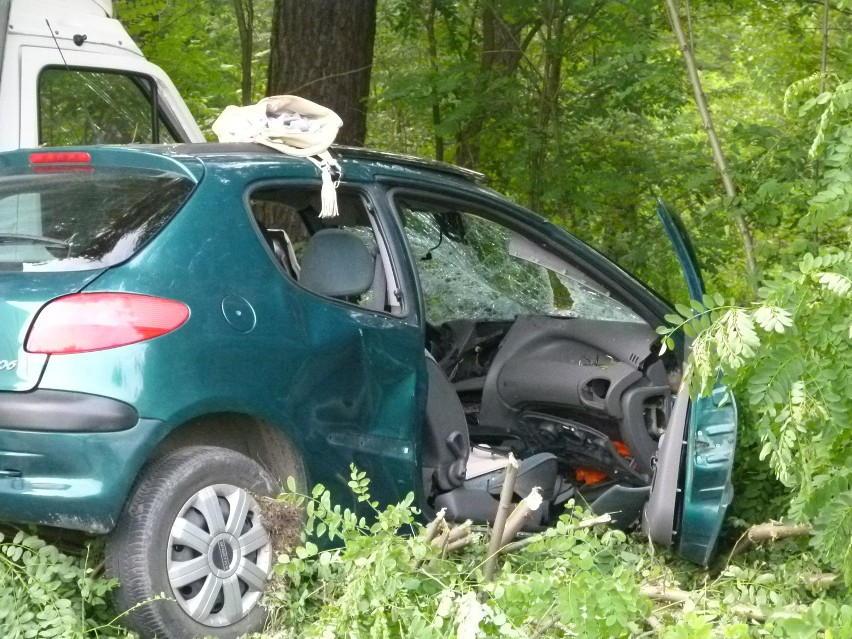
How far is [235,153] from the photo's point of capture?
14.7 feet

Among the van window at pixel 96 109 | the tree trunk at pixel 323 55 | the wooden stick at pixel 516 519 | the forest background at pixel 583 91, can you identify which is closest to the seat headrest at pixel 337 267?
the wooden stick at pixel 516 519

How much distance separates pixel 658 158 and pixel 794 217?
2.92 meters

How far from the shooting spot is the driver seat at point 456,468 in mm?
5023

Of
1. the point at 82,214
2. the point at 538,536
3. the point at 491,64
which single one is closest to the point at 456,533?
the point at 538,536

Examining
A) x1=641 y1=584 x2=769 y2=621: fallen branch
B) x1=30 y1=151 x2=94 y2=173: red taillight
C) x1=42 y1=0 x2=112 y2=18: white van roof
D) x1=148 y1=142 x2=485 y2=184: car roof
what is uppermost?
x1=42 y1=0 x2=112 y2=18: white van roof

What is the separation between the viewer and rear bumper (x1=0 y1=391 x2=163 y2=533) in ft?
12.2

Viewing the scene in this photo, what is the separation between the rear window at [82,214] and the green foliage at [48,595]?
0.94 meters

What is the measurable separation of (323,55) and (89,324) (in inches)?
243

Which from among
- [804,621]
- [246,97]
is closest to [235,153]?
[804,621]

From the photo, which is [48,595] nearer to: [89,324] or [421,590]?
[89,324]

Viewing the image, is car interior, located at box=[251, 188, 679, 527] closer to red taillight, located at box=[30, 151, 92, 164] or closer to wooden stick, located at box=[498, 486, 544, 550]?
wooden stick, located at box=[498, 486, 544, 550]

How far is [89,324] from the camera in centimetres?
377

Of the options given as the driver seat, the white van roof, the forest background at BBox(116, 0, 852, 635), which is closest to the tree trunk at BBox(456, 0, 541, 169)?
the forest background at BBox(116, 0, 852, 635)

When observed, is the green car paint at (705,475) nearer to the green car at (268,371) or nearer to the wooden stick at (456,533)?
the green car at (268,371)
